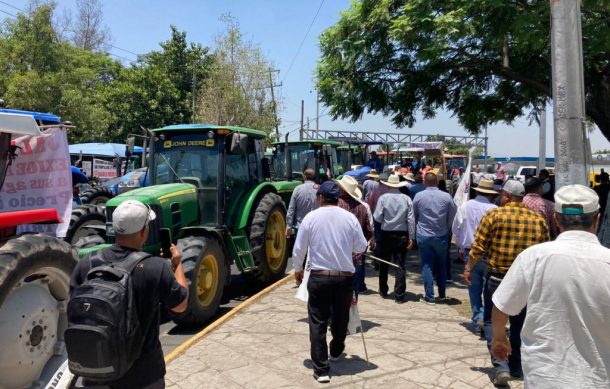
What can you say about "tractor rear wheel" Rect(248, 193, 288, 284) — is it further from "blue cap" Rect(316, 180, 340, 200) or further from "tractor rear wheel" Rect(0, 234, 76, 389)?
"tractor rear wheel" Rect(0, 234, 76, 389)

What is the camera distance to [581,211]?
254 centimetres

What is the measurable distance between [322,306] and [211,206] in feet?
10.5

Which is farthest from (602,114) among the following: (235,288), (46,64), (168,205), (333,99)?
(46,64)

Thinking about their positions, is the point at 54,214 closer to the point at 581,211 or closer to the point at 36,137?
the point at 36,137

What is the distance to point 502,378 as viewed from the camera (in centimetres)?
449

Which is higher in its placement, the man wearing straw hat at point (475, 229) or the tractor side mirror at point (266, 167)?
the tractor side mirror at point (266, 167)

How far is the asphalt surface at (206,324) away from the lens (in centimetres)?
600

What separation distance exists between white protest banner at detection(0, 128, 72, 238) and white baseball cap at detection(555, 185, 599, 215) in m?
4.04

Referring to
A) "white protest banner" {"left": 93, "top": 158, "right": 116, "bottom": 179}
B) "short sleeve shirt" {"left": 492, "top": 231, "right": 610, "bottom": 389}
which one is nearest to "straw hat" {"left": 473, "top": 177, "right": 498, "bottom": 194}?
"short sleeve shirt" {"left": 492, "top": 231, "right": 610, "bottom": 389}

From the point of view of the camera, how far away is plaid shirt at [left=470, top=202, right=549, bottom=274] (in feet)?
15.4

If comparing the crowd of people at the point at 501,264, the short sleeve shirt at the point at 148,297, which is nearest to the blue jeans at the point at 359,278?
the crowd of people at the point at 501,264

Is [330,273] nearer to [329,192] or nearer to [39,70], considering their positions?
[329,192]

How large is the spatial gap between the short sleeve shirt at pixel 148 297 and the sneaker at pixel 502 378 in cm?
302

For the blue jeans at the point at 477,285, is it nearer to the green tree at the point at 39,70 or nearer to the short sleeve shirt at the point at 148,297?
the short sleeve shirt at the point at 148,297
